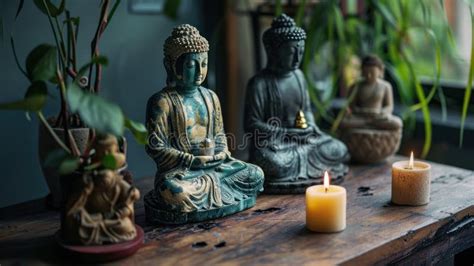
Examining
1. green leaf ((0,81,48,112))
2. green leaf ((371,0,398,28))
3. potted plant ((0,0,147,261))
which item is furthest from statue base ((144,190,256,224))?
green leaf ((371,0,398,28))

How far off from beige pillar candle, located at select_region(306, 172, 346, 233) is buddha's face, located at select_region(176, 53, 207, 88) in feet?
1.08

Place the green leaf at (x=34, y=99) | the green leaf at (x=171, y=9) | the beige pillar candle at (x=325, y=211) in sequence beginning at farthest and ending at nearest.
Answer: the beige pillar candle at (x=325, y=211) → the green leaf at (x=34, y=99) → the green leaf at (x=171, y=9)

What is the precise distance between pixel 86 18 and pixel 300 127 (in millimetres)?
622

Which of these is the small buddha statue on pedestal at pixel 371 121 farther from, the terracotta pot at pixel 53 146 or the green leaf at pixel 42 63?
the green leaf at pixel 42 63

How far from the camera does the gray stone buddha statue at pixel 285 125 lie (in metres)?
1.46

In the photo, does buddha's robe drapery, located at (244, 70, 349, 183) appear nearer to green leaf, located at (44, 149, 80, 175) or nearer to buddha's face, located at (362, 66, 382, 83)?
buddha's face, located at (362, 66, 382, 83)

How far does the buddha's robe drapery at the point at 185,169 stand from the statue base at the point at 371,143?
1.31 feet

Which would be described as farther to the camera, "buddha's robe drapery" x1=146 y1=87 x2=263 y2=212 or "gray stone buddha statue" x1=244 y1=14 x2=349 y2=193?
"gray stone buddha statue" x1=244 y1=14 x2=349 y2=193

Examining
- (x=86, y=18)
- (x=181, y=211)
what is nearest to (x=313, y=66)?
(x=86, y=18)

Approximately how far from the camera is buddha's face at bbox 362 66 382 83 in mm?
1663

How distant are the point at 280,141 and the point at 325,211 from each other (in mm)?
308

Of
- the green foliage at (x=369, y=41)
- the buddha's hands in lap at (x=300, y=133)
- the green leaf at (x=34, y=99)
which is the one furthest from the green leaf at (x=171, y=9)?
the green foliage at (x=369, y=41)

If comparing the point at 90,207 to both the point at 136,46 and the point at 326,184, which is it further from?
the point at 136,46

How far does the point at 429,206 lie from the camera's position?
1370 mm
